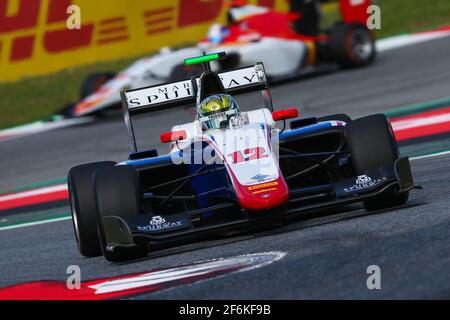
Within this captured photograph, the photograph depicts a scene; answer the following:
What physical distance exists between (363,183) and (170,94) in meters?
2.04

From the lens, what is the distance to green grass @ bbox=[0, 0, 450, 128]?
19.0 meters

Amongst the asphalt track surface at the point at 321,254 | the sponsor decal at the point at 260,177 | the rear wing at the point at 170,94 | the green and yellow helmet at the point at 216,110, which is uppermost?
the rear wing at the point at 170,94

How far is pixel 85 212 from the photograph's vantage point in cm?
750

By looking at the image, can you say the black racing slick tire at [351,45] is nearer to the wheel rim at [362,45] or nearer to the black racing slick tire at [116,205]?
the wheel rim at [362,45]

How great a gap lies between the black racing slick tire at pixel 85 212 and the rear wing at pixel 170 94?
0.98 meters

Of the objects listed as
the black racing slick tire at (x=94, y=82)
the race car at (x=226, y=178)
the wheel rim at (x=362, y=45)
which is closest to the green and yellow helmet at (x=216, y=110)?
the race car at (x=226, y=178)

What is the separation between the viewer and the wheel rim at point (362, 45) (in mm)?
17922

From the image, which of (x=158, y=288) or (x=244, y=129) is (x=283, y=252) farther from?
(x=244, y=129)

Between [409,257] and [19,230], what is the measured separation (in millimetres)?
5211

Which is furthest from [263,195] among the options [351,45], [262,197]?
[351,45]

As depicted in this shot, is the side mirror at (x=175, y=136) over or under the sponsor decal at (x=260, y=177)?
over

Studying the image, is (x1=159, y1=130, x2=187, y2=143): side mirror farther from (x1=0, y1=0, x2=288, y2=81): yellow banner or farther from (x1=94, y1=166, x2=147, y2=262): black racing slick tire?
(x1=0, y1=0, x2=288, y2=81): yellow banner

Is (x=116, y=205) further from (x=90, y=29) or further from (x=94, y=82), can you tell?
(x=90, y=29)
